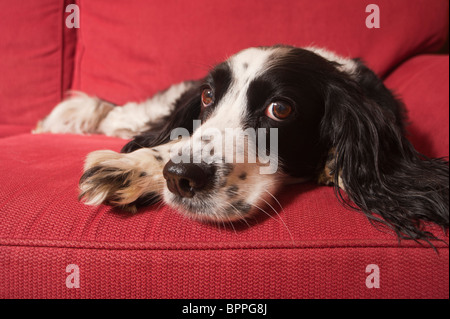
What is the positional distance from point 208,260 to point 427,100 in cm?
132

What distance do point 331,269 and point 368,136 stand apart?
19.2 inches

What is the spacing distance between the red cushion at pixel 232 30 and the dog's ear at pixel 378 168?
0.81 meters

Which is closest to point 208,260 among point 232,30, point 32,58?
point 232,30

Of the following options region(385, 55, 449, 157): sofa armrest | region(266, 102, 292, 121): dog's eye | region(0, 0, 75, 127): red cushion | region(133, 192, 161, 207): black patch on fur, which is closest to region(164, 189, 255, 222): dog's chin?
region(133, 192, 161, 207): black patch on fur

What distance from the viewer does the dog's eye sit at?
117 cm

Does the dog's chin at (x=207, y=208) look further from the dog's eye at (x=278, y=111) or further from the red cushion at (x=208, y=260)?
the dog's eye at (x=278, y=111)

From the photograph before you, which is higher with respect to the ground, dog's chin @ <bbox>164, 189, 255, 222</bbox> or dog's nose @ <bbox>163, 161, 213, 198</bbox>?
dog's nose @ <bbox>163, 161, 213, 198</bbox>

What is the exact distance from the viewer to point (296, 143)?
4.01 feet

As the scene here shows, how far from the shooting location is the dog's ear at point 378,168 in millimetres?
1010

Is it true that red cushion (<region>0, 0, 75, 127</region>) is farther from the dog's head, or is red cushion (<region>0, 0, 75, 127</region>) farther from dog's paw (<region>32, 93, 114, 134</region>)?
the dog's head

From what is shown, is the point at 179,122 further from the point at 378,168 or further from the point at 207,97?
the point at 378,168

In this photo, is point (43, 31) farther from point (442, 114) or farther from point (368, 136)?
point (442, 114)

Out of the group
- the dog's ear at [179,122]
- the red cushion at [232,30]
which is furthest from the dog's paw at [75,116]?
the dog's ear at [179,122]

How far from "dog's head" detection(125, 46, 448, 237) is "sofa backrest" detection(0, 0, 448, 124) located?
69 centimetres
